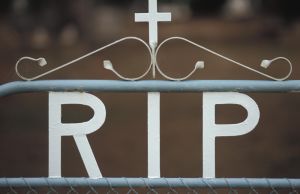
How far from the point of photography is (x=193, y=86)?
2.14 m

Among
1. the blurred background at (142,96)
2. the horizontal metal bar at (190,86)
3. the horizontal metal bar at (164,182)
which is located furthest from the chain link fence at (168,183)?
the blurred background at (142,96)

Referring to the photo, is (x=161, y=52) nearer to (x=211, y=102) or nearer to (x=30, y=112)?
(x=30, y=112)

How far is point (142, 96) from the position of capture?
8398mm

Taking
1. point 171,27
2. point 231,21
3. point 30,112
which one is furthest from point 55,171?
point 231,21

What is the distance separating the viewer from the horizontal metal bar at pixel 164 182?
2.18 m

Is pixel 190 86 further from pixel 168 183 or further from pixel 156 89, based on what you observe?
pixel 168 183

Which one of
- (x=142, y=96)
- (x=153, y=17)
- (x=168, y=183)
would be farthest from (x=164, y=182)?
(x=142, y=96)

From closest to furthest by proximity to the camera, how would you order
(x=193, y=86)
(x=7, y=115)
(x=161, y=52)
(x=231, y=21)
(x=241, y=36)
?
(x=193, y=86) < (x=7, y=115) < (x=161, y=52) < (x=241, y=36) < (x=231, y=21)

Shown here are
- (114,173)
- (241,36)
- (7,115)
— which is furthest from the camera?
(241,36)

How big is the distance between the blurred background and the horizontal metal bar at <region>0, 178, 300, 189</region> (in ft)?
9.06

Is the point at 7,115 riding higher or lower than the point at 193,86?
lower

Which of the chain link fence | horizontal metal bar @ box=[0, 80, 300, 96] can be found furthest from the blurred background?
horizontal metal bar @ box=[0, 80, 300, 96]

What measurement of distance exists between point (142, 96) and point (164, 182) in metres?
6.21

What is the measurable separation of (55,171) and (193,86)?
0.61 metres
